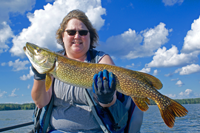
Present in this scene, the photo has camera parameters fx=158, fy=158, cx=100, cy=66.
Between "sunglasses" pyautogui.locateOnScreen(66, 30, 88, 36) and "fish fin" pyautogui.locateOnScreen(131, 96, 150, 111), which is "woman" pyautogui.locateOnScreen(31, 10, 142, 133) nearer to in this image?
"fish fin" pyautogui.locateOnScreen(131, 96, 150, 111)

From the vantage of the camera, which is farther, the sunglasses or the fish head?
the sunglasses

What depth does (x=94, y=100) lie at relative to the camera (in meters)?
2.79

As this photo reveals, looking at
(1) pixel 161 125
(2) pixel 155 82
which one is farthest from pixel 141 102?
(1) pixel 161 125

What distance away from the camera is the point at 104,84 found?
247cm

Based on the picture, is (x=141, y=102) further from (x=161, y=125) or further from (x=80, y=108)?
(x=161, y=125)

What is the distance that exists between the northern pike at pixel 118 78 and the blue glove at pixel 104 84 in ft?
0.34

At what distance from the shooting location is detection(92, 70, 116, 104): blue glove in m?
2.45

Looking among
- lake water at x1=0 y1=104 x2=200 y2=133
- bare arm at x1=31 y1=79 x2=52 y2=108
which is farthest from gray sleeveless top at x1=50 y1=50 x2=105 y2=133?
lake water at x1=0 y1=104 x2=200 y2=133

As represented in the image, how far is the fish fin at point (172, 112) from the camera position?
2348mm

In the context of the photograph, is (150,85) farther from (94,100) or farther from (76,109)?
(76,109)

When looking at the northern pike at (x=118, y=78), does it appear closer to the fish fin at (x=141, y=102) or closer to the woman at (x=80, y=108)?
the fish fin at (x=141, y=102)

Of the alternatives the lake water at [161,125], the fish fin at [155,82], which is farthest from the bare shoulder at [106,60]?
the lake water at [161,125]

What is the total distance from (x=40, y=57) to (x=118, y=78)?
4.77 ft

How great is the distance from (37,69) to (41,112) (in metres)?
0.82
